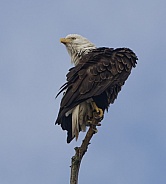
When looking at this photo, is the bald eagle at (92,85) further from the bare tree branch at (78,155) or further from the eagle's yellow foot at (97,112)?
the bare tree branch at (78,155)

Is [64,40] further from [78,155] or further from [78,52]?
[78,155]

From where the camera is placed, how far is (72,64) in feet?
25.4

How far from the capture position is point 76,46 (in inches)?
311

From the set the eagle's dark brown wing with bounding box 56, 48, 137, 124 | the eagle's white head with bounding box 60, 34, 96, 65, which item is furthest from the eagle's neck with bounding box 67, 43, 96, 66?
the eagle's dark brown wing with bounding box 56, 48, 137, 124

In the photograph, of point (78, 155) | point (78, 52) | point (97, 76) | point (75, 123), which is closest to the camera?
point (78, 155)

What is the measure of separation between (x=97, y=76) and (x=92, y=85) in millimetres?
167

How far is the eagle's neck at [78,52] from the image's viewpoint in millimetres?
7719

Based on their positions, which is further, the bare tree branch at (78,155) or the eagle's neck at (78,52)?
the eagle's neck at (78,52)

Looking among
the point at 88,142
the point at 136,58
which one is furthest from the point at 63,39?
the point at 88,142

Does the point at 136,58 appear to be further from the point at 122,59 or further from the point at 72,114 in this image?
the point at 72,114

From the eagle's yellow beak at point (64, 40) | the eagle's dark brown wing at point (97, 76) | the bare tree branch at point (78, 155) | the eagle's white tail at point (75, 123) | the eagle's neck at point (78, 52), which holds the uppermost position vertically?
the eagle's yellow beak at point (64, 40)

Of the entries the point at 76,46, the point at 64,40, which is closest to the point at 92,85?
the point at 76,46

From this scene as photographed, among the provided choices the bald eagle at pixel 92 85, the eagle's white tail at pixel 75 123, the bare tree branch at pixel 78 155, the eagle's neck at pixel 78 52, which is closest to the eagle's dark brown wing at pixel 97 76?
the bald eagle at pixel 92 85

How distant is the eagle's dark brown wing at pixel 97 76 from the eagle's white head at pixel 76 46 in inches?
16.5
